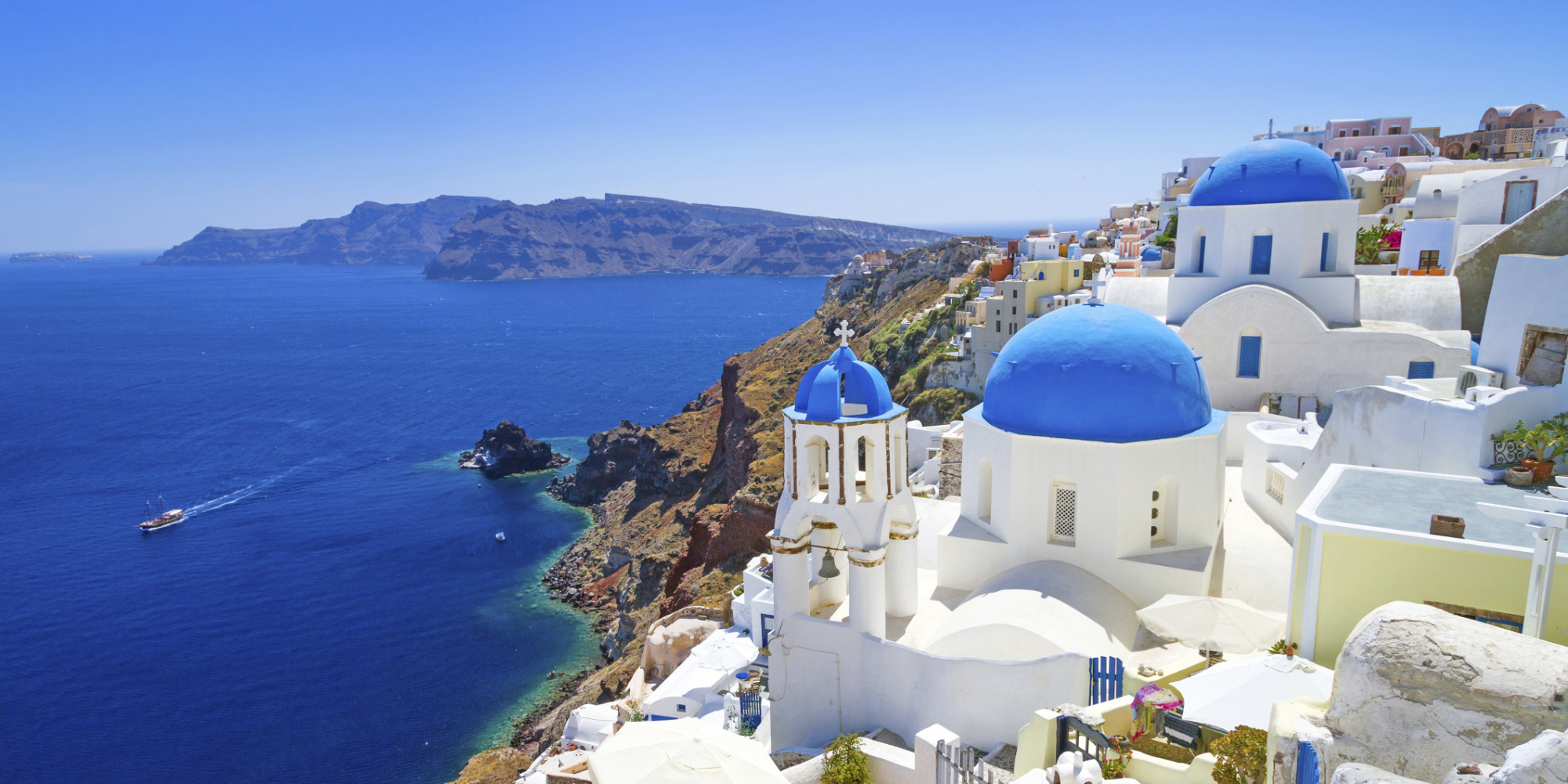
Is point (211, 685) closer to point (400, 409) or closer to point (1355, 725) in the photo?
point (1355, 725)

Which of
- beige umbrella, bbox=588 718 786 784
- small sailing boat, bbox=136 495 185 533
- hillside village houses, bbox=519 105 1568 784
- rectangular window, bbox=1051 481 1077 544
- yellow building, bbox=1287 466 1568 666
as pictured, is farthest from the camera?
small sailing boat, bbox=136 495 185 533

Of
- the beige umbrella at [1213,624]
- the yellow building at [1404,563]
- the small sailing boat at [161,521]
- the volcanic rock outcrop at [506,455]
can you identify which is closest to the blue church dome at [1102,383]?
the beige umbrella at [1213,624]

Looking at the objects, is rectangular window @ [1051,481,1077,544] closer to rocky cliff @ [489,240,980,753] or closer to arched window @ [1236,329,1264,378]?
arched window @ [1236,329,1264,378]

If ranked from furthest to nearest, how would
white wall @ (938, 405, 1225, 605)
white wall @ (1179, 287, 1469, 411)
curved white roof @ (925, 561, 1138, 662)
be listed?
white wall @ (1179, 287, 1469, 411), white wall @ (938, 405, 1225, 605), curved white roof @ (925, 561, 1138, 662)

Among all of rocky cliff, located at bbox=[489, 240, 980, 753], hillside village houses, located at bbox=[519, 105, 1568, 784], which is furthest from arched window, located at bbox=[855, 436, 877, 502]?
rocky cliff, located at bbox=[489, 240, 980, 753]

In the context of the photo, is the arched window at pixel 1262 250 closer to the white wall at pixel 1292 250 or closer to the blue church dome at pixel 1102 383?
the white wall at pixel 1292 250

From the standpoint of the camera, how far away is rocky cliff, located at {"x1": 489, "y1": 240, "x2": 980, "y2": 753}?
3916 centimetres

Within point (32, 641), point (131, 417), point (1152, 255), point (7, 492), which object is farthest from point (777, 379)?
point (131, 417)

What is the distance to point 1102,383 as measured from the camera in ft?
48.7

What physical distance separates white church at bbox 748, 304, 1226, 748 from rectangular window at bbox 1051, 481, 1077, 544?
3cm

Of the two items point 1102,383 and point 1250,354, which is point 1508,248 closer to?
point 1250,354

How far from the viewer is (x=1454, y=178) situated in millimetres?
32094

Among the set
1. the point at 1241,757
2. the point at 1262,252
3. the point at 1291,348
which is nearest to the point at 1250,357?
the point at 1291,348

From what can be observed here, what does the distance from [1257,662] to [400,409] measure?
92.9 meters
